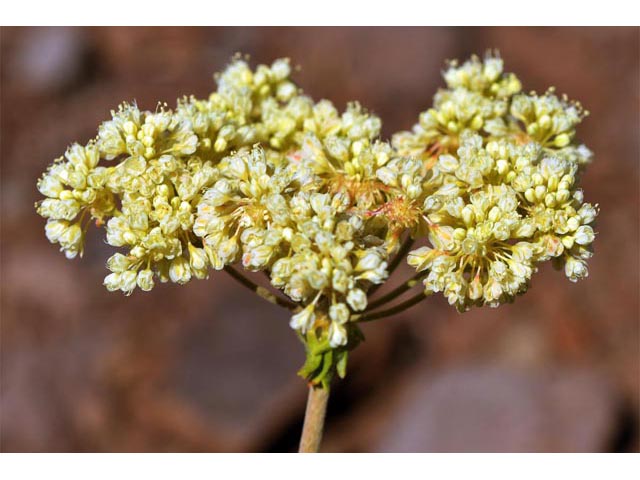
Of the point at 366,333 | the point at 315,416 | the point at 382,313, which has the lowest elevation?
the point at 315,416

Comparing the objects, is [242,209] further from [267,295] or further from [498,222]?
[498,222]

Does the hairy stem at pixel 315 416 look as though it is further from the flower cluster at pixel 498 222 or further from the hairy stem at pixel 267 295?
the flower cluster at pixel 498 222

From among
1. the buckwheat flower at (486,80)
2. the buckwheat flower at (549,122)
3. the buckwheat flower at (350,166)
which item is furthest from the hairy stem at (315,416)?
the buckwheat flower at (486,80)

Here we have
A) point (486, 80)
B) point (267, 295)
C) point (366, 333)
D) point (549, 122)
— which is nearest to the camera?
point (267, 295)

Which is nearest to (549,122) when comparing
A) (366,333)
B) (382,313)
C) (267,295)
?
(382,313)

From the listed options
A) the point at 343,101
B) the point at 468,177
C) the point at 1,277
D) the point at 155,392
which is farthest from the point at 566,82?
the point at 468,177

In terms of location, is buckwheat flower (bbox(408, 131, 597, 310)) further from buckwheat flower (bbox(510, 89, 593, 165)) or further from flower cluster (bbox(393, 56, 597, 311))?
buckwheat flower (bbox(510, 89, 593, 165))

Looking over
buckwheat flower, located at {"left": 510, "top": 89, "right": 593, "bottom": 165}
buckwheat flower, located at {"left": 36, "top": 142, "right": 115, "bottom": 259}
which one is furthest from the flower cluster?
buckwheat flower, located at {"left": 36, "top": 142, "right": 115, "bottom": 259}
